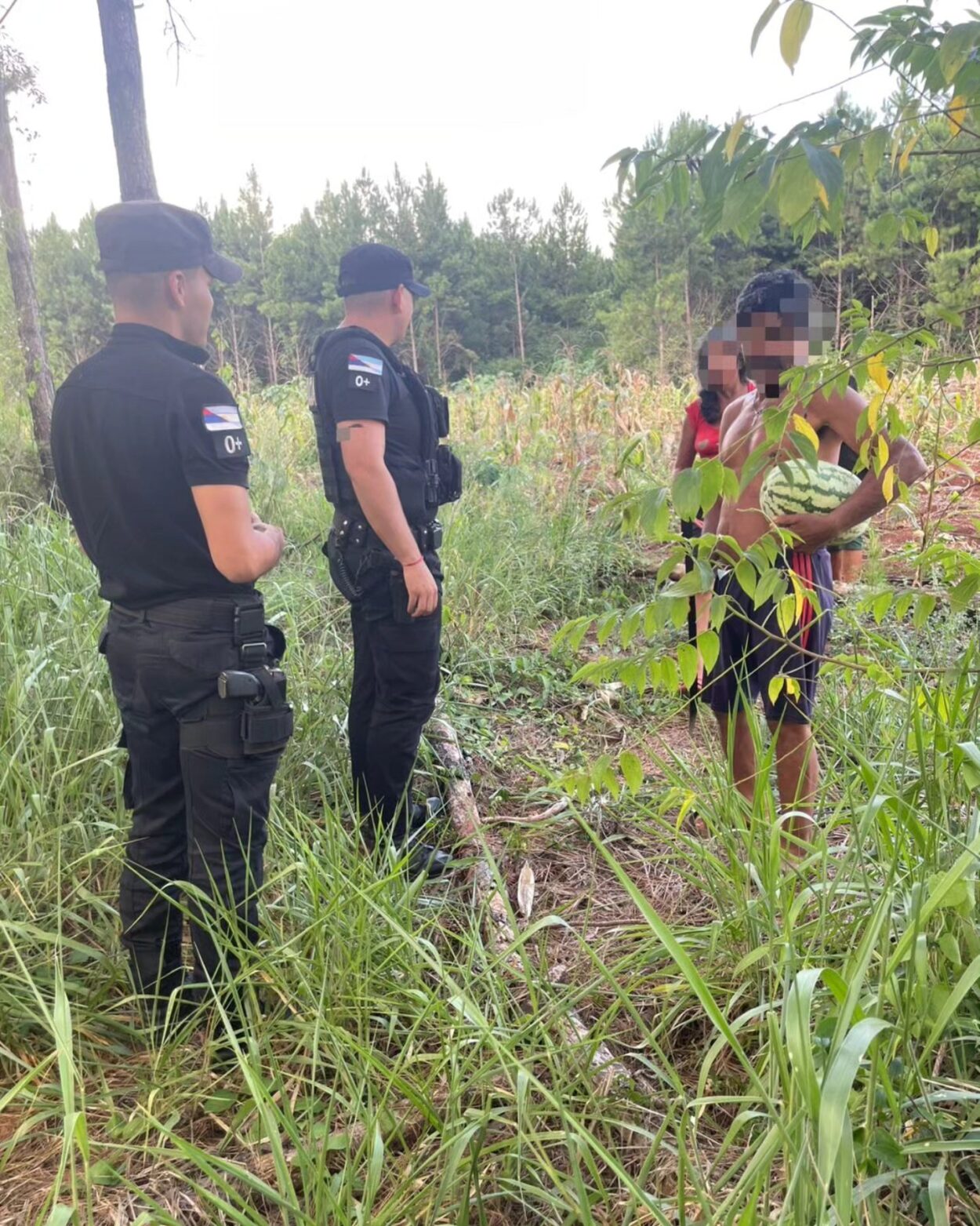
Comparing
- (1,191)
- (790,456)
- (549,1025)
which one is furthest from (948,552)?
(1,191)

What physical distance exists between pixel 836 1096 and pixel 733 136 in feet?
3.84

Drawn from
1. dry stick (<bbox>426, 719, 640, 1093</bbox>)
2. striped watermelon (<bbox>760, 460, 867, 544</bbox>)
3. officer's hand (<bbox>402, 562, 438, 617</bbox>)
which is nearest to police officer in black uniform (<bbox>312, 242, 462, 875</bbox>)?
officer's hand (<bbox>402, 562, 438, 617</bbox>)

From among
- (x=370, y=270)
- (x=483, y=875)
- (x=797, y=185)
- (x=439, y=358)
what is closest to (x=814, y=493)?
(x=797, y=185)

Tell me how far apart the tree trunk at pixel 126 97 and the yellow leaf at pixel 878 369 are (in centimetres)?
385

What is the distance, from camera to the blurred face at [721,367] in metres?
3.18

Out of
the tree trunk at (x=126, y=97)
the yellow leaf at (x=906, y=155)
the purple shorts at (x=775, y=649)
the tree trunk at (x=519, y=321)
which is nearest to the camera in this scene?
the yellow leaf at (x=906, y=155)

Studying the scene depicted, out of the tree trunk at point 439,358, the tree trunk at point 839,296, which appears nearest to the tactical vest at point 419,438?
the tree trunk at point 839,296

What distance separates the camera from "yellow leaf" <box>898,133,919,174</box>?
1137 mm

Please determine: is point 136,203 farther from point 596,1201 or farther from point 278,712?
point 596,1201

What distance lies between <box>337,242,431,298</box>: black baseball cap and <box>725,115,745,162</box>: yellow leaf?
1.85 meters

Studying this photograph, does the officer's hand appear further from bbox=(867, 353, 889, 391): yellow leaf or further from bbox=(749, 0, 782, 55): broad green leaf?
bbox=(749, 0, 782, 55): broad green leaf

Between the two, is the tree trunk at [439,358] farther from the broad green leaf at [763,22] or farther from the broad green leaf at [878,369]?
the broad green leaf at [763,22]

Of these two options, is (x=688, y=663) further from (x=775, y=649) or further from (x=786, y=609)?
(x=775, y=649)

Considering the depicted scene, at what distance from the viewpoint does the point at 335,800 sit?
9.13ft
